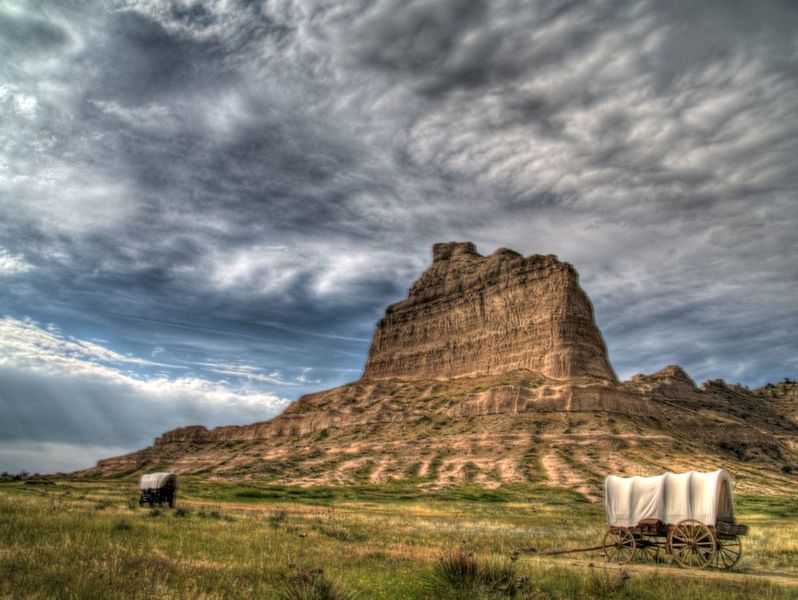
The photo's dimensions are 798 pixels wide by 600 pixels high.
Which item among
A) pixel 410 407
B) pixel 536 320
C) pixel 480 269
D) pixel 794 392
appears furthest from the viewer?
pixel 794 392

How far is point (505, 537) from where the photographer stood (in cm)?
2397

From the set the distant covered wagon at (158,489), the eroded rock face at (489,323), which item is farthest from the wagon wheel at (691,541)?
the eroded rock face at (489,323)

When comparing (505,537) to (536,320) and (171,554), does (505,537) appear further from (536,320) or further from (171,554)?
(536,320)

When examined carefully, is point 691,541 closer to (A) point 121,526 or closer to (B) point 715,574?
(B) point 715,574

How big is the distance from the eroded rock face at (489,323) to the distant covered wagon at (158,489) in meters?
82.4

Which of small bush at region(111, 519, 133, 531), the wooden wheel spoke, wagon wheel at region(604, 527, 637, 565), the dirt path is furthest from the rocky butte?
small bush at region(111, 519, 133, 531)

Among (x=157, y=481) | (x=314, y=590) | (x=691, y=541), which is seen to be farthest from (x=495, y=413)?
(x=314, y=590)

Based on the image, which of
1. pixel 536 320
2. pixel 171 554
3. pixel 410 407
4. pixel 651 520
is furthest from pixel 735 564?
pixel 536 320

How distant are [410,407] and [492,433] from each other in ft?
88.1

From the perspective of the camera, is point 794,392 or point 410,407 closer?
point 410,407

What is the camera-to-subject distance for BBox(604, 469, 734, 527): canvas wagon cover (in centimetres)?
1733

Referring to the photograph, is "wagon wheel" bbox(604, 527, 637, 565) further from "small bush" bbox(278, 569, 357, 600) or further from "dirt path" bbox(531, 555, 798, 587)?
"small bush" bbox(278, 569, 357, 600)

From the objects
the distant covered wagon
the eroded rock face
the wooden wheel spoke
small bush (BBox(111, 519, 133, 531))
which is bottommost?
the distant covered wagon

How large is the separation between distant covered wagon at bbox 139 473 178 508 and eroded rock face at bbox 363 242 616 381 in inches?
3243
